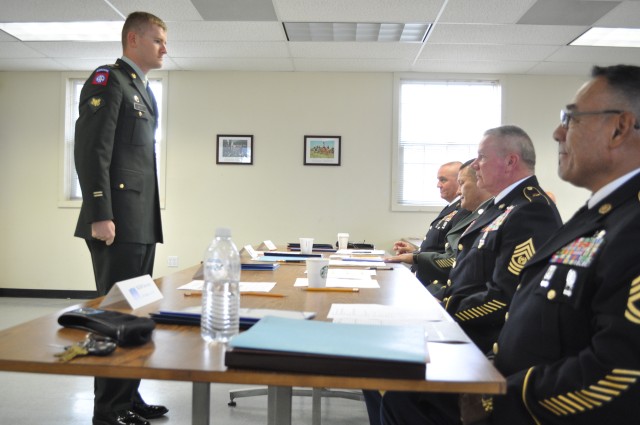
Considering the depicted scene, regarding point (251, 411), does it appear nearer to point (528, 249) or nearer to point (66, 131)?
point (528, 249)

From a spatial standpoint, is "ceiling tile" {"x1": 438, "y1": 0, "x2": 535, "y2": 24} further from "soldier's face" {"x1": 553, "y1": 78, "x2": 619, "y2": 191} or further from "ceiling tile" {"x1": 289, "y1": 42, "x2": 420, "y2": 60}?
"soldier's face" {"x1": 553, "y1": 78, "x2": 619, "y2": 191}

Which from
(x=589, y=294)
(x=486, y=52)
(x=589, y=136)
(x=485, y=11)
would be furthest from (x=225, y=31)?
(x=589, y=294)

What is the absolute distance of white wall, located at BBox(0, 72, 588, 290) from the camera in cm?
567

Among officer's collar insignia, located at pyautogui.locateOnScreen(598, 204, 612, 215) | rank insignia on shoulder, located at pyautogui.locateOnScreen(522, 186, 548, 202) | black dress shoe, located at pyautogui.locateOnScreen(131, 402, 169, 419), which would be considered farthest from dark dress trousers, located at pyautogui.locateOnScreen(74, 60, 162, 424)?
officer's collar insignia, located at pyautogui.locateOnScreen(598, 204, 612, 215)

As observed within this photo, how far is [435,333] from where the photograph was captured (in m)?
1.00

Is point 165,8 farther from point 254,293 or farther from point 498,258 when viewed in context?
point 498,258

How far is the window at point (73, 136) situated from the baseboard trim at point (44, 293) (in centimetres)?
99

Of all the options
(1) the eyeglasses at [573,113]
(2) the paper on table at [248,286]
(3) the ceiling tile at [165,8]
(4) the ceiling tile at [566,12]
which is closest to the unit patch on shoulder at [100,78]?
(2) the paper on table at [248,286]

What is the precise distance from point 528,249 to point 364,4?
2904 mm

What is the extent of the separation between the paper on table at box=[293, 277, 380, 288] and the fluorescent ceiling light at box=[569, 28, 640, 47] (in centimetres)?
378

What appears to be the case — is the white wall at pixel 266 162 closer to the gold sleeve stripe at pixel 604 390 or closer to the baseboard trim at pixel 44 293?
the baseboard trim at pixel 44 293

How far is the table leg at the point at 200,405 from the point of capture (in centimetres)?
102

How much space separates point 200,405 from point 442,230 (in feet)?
8.11

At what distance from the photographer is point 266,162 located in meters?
5.72
